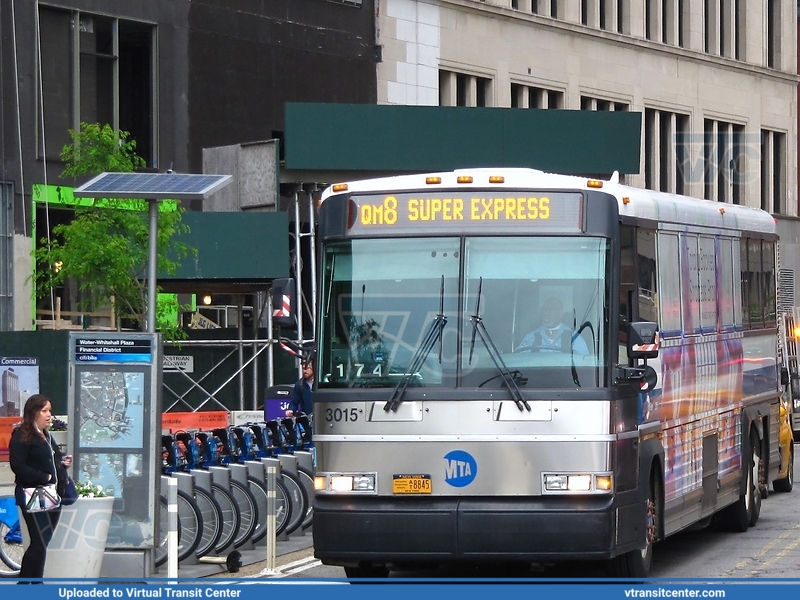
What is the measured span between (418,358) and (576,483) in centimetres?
145

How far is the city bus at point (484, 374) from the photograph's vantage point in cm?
1161

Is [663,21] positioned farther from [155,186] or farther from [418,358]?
[418,358]

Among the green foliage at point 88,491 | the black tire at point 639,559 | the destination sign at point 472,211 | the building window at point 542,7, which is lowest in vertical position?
the black tire at point 639,559

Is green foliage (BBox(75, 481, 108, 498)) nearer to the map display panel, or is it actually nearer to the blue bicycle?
the map display panel

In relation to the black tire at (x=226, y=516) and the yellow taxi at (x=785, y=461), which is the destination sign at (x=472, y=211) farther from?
the yellow taxi at (x=785, y=461)

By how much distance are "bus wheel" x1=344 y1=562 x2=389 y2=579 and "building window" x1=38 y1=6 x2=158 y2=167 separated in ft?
66.1

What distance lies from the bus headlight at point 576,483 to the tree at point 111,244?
48.2 feet

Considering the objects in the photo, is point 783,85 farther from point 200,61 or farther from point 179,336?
point 179,336

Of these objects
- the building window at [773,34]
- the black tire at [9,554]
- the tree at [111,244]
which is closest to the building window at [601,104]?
the building window at [773,34]

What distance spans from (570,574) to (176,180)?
186 inches

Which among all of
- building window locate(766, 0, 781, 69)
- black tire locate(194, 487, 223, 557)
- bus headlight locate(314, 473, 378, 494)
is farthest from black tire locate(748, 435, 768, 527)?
building window locate(766, 0, 781, 69)

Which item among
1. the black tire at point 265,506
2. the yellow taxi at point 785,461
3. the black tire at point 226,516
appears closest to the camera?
the black tire at point 226,516

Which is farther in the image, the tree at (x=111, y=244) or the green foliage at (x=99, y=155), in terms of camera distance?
the green foliage at (x=99, y=155)

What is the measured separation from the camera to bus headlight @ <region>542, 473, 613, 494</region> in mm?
11586
